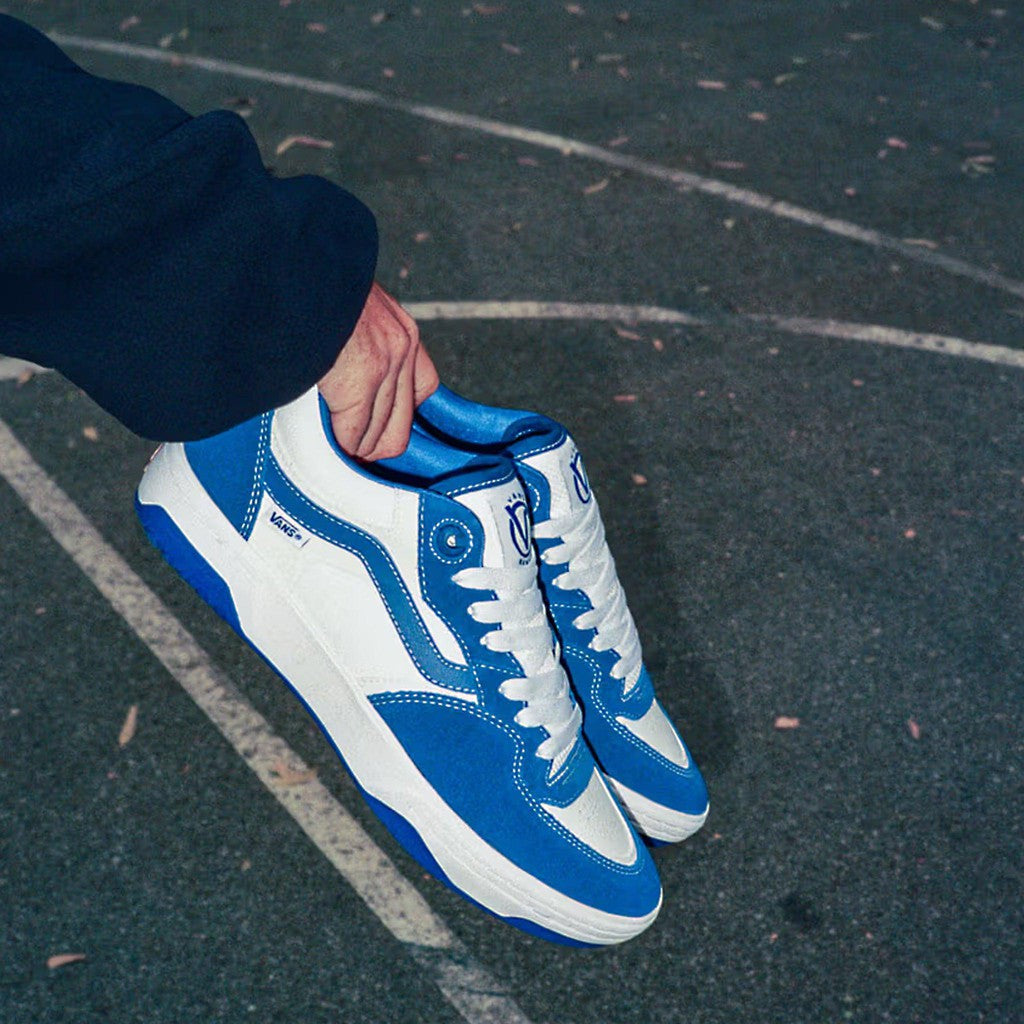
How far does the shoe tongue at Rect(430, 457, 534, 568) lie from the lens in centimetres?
210

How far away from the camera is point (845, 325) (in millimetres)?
5121

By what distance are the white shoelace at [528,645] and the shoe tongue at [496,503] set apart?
35 millimetres

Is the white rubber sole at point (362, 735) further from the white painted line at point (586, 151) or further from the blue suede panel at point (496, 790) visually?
the white painted line at point (586, 151)

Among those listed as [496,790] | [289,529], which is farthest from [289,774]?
[289,529]

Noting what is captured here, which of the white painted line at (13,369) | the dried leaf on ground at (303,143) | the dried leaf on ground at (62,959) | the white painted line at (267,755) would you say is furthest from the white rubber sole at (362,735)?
the dried leaf on ground at (303,143)

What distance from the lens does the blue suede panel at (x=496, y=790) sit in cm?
229

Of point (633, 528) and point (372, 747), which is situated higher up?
point (372, 747)

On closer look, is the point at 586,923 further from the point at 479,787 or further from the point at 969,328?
the point at 969,328

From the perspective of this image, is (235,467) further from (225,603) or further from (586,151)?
(586,151)

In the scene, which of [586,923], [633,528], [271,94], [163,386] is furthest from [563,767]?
[271,94]

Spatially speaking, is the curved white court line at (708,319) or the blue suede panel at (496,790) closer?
the blue suede panel at (496,790)

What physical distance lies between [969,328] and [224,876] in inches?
165

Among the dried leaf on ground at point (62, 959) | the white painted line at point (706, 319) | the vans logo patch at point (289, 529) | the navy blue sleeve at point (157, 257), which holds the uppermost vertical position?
the navy blue sleeve at point (157, 257)

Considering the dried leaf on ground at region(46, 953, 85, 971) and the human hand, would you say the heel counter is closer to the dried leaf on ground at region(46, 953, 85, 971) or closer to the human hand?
the human hand
